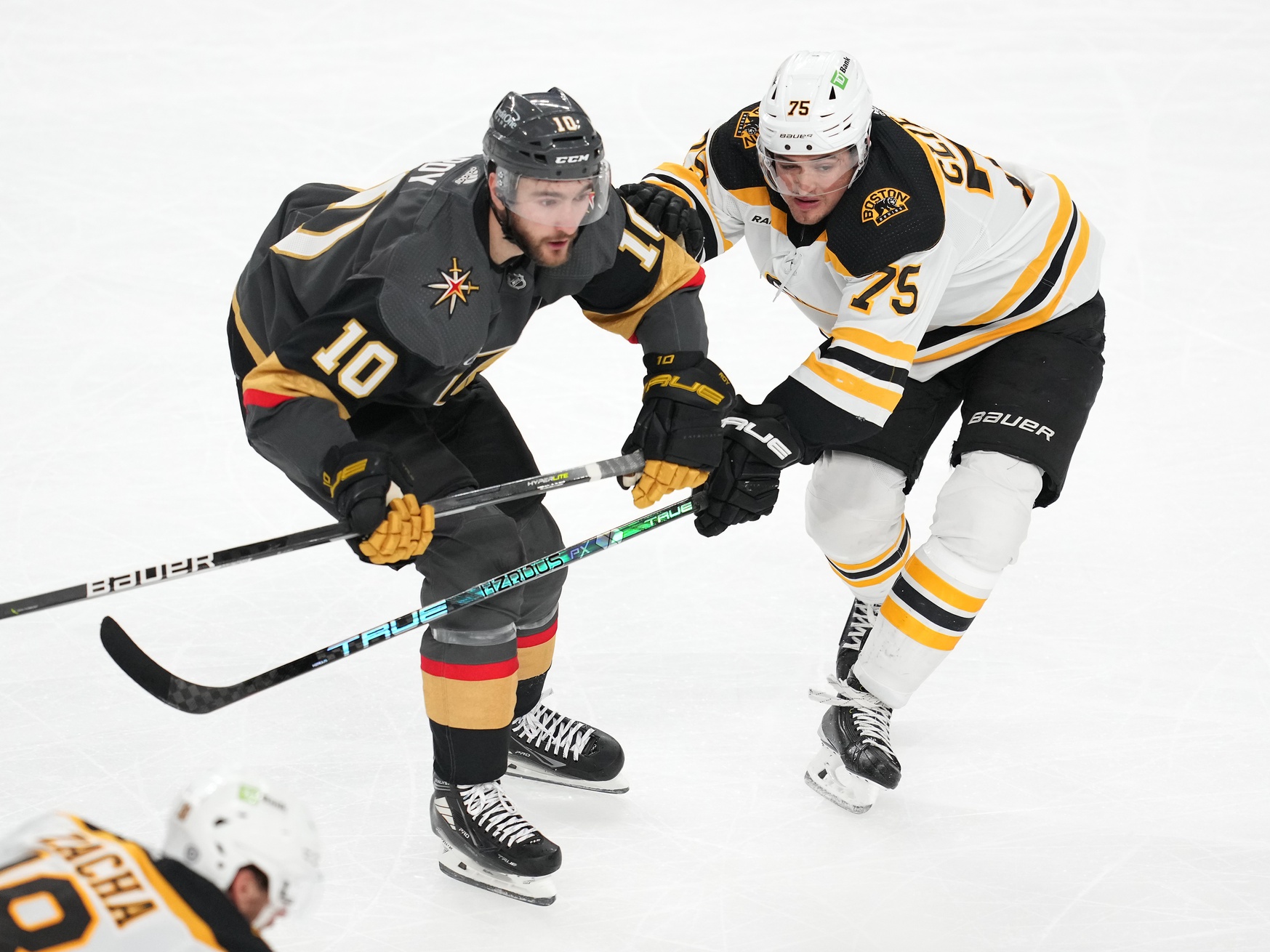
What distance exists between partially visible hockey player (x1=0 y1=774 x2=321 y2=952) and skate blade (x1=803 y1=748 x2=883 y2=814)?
5.10 feet

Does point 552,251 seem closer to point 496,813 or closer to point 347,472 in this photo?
point 347,472

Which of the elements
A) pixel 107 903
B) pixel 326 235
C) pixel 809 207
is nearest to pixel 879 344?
pixel 809 207

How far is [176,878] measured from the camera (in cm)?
144

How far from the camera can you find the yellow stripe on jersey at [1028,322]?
2.95m

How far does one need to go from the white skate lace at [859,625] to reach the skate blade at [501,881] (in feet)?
3.54

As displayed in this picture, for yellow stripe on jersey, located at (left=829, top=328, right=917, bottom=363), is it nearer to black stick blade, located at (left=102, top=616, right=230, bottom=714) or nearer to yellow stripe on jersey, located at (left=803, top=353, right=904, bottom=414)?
yellow stripe on jersey, located at (left=803, top=353, right=904, bottom=414)

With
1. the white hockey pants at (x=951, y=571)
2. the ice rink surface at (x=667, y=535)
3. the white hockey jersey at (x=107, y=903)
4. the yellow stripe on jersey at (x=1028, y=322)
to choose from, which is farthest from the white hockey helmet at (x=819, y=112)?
the white hockey jersey at (x=107, y=903)

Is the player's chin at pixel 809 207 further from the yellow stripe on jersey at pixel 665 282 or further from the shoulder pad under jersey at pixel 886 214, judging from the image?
the yellow stripe on jersey at pixel 665 282

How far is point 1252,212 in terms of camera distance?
542 centimetres

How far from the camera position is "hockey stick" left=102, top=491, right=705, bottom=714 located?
2.39 meters

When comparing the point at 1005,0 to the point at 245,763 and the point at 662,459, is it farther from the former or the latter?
the point at 245,763

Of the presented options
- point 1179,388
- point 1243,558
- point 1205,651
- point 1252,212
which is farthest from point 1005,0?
point 1205,651

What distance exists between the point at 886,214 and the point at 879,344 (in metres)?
0.26

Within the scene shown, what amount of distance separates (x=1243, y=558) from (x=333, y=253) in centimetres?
271
